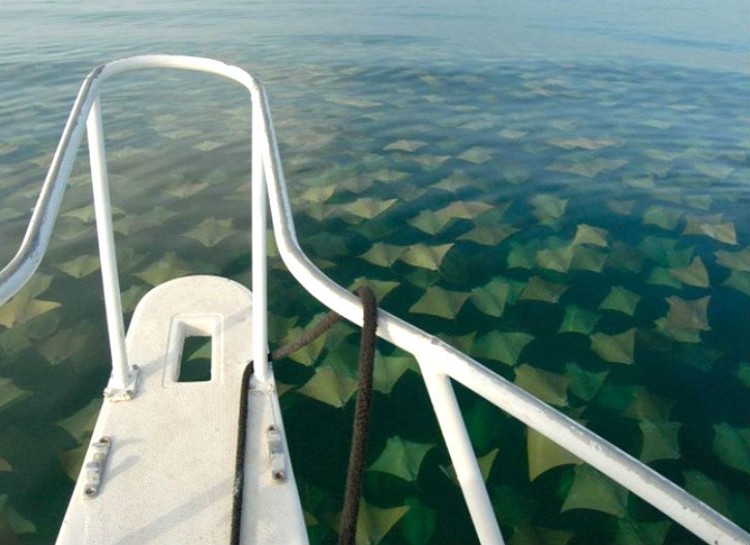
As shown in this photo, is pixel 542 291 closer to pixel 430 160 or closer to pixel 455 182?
pixel 455 182

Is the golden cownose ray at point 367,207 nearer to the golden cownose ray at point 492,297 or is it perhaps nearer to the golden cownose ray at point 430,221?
the golden cownose ray at point 430,221

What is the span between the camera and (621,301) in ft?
12.8

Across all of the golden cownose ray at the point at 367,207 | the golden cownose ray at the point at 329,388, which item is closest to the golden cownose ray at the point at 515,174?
the golden cownose ray at the point at 367,207

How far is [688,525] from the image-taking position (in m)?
0.88

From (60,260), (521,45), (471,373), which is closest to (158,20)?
(521,45)

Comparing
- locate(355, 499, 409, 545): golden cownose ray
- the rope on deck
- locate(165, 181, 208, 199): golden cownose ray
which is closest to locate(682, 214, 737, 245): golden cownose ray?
locate(355, 499, 409, 545): golden cownose ray

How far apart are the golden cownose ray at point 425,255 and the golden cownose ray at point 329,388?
1.38 metres

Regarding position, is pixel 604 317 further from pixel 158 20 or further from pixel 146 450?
pixel 158 20

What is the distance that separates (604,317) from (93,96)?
3.21 meters

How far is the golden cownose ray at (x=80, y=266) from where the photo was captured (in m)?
4.12

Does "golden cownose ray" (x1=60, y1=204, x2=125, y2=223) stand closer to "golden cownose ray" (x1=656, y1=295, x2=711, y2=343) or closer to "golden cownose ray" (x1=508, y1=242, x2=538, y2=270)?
"golden cownose ray" (x1=508, y1=242, x2=538, y2=270)

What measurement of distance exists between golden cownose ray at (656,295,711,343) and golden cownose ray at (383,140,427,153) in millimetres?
3635

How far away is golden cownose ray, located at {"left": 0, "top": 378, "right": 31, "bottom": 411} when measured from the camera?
9.71ft

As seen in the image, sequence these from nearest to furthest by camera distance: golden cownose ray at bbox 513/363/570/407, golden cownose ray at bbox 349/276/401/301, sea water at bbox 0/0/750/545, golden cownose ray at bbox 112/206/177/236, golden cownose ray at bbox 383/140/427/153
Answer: sea water at bbox 0/0/750/545 < golden cownose ray at bbox 513/363/570/407 < golden cownose ray at bbox 349/276/401/301 < golden cownose ray at bbox 112/206/177/236 < golden cownose ray at bbox 383/140/427/153
